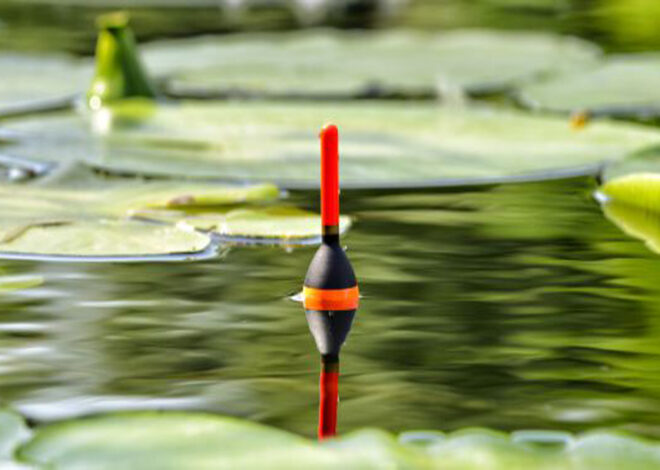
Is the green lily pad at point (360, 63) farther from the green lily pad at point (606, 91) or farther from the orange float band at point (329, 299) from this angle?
the orange float band at point (329, 299)

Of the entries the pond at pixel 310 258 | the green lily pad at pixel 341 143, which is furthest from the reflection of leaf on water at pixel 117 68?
the green lily pad at pixel 341 143

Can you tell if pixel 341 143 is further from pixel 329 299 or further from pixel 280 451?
pixel 280 451

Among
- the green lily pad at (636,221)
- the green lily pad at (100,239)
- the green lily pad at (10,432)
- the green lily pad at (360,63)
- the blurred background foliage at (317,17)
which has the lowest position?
the blurred background foliage at (317,17)

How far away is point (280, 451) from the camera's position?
5.40 feet

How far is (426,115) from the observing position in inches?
188

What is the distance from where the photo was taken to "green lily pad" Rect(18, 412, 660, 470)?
1.59 metres

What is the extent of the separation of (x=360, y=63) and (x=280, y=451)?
4702mm

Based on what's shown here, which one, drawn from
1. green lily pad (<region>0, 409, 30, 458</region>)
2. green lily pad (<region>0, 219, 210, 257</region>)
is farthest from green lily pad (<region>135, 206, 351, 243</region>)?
green lily pad (<region>0, 409, 30, 458</region>)

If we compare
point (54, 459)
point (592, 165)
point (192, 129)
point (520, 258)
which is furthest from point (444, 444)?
point (192, 129)

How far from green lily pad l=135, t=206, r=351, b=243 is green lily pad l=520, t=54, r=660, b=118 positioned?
190cm

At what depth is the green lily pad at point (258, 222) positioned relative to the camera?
10.2 ft

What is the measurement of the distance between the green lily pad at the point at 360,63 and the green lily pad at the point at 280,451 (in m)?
3.79

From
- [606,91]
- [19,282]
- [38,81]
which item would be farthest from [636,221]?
[38,81]

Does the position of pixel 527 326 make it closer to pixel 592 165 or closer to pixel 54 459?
pixel 54 459
